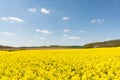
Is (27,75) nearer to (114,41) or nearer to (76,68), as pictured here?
(76,68)

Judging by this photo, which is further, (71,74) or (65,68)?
(65,68)

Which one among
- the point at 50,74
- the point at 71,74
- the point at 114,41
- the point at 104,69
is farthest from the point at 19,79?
the point at 114,41

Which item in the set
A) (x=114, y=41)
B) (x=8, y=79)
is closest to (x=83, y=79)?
(x=8, y=79)

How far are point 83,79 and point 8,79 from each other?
2656mm

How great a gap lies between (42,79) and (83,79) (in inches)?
56.8

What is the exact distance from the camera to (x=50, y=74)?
10281mm

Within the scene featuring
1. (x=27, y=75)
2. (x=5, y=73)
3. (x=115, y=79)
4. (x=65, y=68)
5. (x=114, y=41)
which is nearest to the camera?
(x=115, y=79)

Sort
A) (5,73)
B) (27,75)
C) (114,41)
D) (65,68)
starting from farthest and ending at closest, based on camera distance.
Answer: (114,41)
(65,68)
(5,73)
(27,75)

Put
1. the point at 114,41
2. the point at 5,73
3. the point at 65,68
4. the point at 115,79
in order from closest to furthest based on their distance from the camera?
the point at 115,79 < the point at 5,73 < the point at 65,68 < the point at 114,41

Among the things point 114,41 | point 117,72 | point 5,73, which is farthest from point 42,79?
point 114,41

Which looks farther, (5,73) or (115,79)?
(5,73)

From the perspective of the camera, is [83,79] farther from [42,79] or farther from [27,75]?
[27,75]

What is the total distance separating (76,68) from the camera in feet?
41.3

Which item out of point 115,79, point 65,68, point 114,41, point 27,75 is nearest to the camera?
point 115,79
